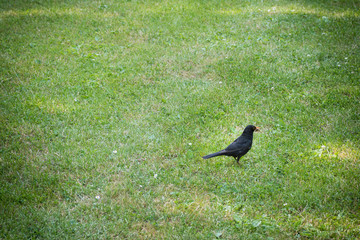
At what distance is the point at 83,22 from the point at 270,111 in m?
6.90

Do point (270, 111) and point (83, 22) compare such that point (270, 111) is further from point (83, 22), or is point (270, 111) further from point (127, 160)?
point (83, 22)

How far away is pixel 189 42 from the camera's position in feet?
31.1

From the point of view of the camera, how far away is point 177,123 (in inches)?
245

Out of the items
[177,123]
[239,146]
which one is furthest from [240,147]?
[177,123]

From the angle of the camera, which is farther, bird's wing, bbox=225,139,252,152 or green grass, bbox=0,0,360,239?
bird's wing, bbox=225,139,252,152

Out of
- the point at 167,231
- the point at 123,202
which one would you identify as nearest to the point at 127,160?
the point at 123,202

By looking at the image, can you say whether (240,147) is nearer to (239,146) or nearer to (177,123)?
(239,146)

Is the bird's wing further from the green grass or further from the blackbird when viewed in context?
the green grass

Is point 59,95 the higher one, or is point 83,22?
point 83,22

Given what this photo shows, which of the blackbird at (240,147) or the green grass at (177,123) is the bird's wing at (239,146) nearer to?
the blackbird at (240,147)

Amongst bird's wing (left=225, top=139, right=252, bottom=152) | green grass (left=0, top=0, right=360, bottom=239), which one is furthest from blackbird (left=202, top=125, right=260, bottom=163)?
green grass (left=0, top=0, right=360, bottom=239)

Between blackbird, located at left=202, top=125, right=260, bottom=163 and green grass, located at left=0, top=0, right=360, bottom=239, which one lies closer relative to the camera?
green grass, located at left=0, top=0, right=360, bottom=239

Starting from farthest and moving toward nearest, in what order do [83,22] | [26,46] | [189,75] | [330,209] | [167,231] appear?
1. [83,22]
2. [26,46]
3. [189,75]
4. [330,209]
5. [167,231]

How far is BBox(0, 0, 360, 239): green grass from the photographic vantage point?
14.0ft
